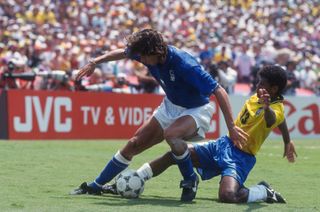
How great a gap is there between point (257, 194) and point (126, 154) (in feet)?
5.01

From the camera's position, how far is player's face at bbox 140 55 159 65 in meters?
9.10

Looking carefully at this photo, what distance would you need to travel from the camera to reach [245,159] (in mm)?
9727

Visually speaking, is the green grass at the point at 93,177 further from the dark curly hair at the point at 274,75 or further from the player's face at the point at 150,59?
the player's face at the point at 150,59

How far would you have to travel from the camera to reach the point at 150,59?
30.0 ft

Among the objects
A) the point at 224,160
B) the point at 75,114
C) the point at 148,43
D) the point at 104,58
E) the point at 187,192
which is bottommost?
the point at 75,114

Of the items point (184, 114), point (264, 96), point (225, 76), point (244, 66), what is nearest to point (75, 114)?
point (225, 76)

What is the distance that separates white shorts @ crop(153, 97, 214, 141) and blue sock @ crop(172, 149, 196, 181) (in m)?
0.37

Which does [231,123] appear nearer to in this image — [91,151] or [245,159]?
[245,159]

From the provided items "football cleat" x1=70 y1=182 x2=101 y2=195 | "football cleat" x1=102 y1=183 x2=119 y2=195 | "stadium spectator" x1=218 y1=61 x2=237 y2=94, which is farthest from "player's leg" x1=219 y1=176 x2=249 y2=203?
"stadium spectator" x1=218 y1=61 x2=237 y2=94

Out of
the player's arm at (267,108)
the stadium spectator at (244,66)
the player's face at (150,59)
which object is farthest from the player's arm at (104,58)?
the stadium spectator at (244,66)

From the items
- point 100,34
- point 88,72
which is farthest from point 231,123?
point 100,34

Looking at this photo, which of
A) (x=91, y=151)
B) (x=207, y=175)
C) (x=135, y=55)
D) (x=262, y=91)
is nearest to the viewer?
(x=262, y=91)

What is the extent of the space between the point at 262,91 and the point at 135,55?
1.48 m

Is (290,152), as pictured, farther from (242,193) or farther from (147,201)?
(147,201)
